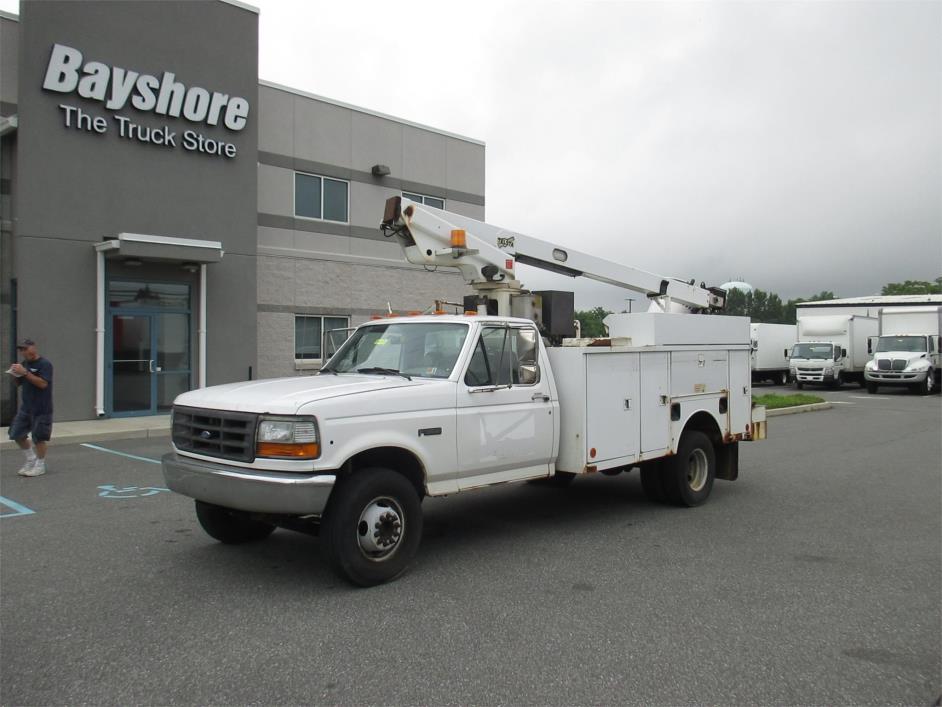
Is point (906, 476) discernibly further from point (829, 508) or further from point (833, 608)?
point (833, 608)

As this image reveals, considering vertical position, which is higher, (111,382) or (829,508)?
(111,382)

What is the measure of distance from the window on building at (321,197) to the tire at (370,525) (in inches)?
612

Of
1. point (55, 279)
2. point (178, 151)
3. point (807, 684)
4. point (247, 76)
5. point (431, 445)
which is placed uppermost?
point (247, 76)

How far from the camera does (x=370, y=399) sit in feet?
17.3

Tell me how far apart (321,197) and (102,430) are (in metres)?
9.08

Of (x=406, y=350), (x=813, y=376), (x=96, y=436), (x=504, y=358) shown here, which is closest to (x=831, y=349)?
(x=813, y=376)

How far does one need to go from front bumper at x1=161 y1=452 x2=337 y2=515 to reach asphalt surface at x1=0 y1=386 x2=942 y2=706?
0.64 metres

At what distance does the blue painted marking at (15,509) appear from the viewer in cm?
736

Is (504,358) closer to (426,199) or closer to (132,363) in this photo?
(132,363)

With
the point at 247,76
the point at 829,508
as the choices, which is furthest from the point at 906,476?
the point at 247,76

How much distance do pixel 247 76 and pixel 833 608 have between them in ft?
55.9

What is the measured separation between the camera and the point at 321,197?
20.1 meters

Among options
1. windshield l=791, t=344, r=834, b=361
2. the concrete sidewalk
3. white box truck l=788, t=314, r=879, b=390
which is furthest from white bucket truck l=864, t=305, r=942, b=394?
the concrete sidewalk

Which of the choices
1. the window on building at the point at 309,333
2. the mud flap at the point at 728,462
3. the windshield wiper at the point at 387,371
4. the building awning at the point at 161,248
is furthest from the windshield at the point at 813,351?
the windshield wiper at the point at 387,371
